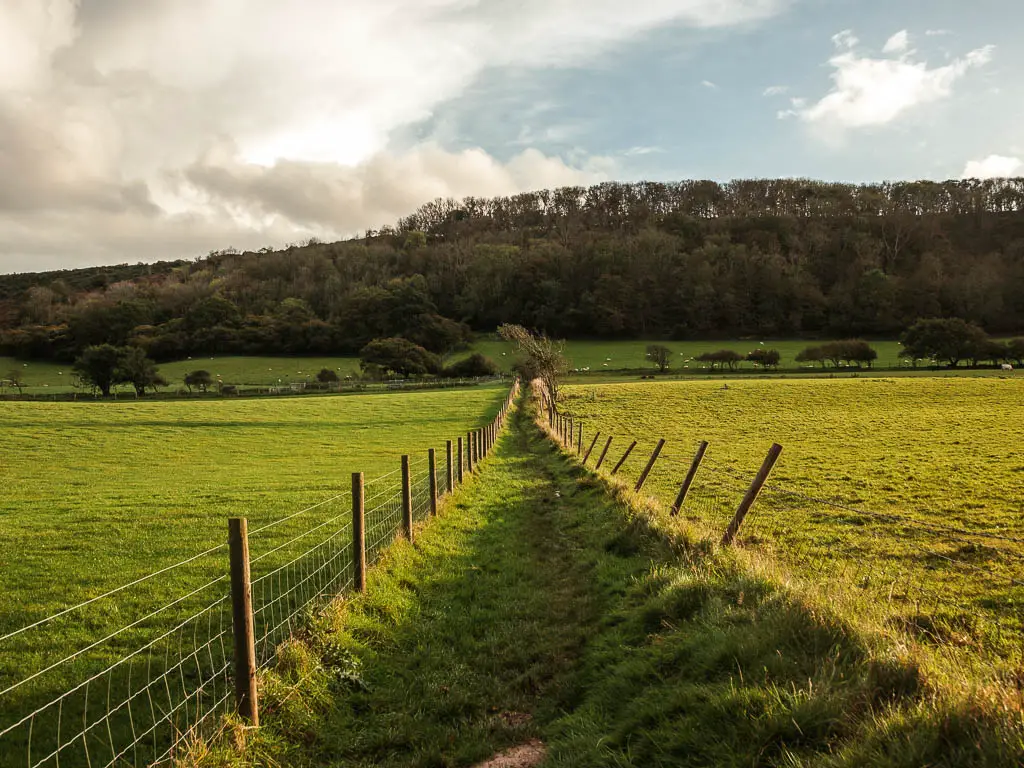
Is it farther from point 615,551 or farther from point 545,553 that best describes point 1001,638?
point 545,553

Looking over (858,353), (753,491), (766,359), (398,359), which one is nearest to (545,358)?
(753,491)

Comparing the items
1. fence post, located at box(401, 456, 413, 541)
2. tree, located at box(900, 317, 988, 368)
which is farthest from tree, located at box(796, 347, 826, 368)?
fence post, located at box(401, 456, 413, 541)

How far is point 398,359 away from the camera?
327 feet

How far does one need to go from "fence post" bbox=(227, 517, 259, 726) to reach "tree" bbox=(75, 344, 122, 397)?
95500mm

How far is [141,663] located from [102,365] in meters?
95.5

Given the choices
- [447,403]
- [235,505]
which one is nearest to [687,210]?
[447,403]

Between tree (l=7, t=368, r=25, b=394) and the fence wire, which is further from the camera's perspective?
tree (l=7, t=368, r=25, b=394)

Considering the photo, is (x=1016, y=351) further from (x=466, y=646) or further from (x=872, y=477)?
(x=466, y=646)

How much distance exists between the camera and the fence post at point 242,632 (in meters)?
4.84

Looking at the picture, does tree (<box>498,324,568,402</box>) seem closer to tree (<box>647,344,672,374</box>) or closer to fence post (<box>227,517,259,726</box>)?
fence post (<box>227,517,259,726</box>)

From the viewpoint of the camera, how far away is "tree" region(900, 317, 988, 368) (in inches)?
3565

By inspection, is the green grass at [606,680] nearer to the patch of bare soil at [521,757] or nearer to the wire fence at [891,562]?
the patch of bare soil at [521,757]

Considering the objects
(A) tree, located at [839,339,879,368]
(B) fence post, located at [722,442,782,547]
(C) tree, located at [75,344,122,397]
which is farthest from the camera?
(A) tree, located at [839,339,879,368]

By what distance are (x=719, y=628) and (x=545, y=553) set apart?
5314 millimetres
